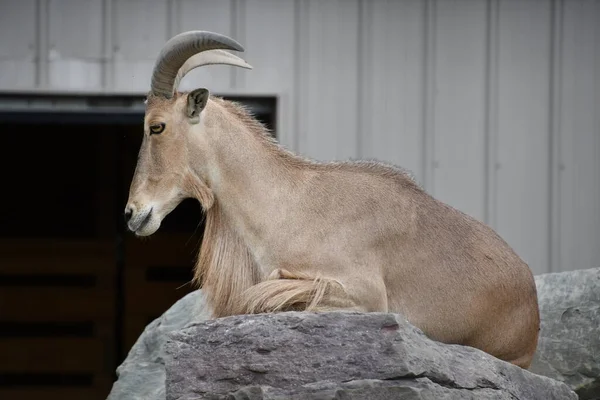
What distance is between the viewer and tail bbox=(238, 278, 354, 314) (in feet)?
21.7

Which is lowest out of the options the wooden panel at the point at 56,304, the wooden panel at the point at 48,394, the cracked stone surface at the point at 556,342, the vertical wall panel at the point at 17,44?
the wooden panel at the point at 48,394

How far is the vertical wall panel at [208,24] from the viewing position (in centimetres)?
969

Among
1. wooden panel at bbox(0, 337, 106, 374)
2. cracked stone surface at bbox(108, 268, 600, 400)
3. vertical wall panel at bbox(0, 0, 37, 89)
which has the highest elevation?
vertical wall panel at bbox(0, 0, 37, 89)

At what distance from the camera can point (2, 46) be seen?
9.56 metres

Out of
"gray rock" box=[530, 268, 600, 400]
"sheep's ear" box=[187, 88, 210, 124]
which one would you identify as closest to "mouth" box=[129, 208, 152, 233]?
"sheep's ear" box=[187, 88, 210, 124]

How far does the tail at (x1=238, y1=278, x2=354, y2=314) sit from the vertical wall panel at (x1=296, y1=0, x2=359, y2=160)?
3.09 meters

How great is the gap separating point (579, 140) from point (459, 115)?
1.06 meters

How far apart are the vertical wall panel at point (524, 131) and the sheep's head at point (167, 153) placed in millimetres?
3583

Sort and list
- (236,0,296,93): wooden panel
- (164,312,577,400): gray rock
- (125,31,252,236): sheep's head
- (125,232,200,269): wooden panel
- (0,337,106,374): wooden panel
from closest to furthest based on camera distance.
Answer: (164,312,577,400): gray rock < (125,31,252,236): sheep's head < (236,0,296,93): wooden panel < (0,337,106,374): wooden panel < (125,232,200,269): wooden panel

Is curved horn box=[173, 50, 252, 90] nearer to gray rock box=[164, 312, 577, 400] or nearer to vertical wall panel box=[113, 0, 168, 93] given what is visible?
gray rock box=[164, 312, 577, 400]

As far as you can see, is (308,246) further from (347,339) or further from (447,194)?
(447,194)

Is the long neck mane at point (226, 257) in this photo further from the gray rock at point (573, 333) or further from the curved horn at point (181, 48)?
the gray rock at point (573, 333)

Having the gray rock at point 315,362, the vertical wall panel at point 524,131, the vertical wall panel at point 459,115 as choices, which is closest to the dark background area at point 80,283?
the vertical wall panel at point 459,115

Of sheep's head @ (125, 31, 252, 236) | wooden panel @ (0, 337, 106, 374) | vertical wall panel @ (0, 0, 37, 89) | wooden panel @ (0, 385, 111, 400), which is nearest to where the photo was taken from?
sheep's head @ (125, 31, 252, 236)
